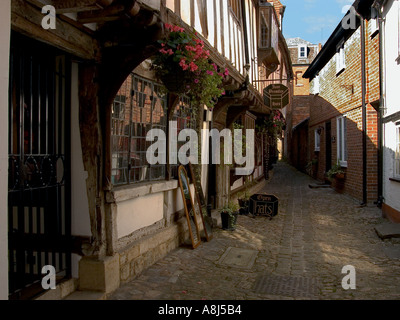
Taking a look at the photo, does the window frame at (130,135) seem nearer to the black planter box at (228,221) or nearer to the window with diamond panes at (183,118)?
the window with diamond panes at (183,118)

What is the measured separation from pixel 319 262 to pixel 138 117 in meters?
3.30

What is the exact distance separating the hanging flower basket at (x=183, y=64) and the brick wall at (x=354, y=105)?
241 inches

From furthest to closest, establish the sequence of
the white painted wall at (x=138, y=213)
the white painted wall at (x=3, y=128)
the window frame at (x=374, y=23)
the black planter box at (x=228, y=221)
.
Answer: the window frame at (x=374, y=23), the black planter box at (x=228, y=221), the white painted wall at (x=138, y=213), the white painted wall at (x=3, y=128)

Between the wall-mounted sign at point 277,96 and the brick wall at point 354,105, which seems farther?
the wall-mounted sign at point 277,96

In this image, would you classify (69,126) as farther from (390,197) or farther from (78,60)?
(390,197)

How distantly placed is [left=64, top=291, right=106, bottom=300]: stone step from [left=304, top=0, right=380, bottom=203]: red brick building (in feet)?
26.3

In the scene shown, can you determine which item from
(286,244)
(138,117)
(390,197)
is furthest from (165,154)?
(390,197)

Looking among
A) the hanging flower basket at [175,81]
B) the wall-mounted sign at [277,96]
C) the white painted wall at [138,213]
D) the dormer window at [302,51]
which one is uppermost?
the dormer window at [302,51]

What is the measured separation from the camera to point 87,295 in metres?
3.56

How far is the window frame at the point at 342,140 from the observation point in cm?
1191

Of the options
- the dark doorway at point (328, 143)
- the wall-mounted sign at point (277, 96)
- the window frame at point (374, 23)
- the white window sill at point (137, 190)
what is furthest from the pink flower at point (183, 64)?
the dark doorway at point (328, 143)

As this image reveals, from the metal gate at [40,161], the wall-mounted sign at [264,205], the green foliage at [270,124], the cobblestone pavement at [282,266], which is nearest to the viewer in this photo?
the metal gate at [40,161]

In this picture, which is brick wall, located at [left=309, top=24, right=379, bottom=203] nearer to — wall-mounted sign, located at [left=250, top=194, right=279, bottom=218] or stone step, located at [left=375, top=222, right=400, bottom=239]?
stone step, located at [left=375, top=222, right=400, bottom=239]

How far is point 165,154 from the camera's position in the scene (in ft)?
17.9
